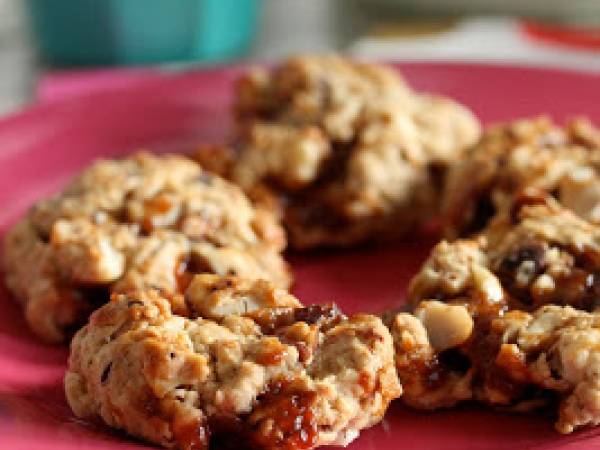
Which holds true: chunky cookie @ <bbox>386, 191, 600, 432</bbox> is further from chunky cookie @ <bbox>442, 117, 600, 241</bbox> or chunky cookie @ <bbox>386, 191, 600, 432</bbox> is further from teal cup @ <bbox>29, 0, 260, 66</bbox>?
teal cup @ <bbox>29, 0, 260, 66</bbox>

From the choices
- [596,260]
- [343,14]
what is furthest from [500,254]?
[343,14]

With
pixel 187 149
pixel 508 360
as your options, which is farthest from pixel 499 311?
→ pixel 187 149

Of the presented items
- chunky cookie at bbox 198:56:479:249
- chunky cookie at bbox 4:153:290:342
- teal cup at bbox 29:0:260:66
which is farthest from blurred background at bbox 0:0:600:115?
chunky cookie at bbox 4:153:290:342

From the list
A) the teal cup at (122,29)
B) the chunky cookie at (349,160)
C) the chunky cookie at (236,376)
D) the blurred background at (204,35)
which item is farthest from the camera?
the teal cup at (122,29)

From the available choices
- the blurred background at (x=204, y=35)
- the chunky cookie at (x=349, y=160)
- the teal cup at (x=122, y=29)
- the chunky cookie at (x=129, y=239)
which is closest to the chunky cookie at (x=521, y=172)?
the chunky cookie at (x=349, y=160)

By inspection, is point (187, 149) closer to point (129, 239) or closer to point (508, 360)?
point (129, 239)

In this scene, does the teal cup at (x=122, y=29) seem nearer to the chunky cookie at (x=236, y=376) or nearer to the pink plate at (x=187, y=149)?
A: the pink plate at (x=187, y=149)
